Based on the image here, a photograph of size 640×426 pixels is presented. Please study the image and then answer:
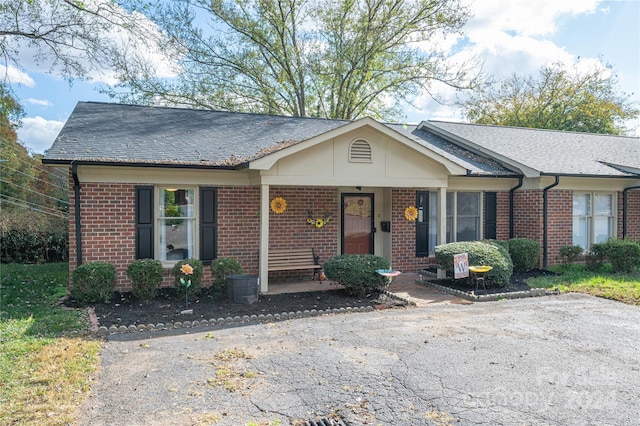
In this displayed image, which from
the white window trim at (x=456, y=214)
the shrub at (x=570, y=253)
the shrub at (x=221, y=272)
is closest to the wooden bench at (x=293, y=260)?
the shrub at (x=221, y=272)

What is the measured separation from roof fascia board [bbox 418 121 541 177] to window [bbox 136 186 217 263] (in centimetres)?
803

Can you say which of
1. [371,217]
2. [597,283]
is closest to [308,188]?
[371,217]

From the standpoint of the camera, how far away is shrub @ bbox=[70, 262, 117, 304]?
27.1 feet

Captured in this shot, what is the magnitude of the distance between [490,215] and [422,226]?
6.47 ft

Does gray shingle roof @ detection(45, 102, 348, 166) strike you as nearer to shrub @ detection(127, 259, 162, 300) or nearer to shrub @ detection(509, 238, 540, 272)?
shrub @ detection(127, 259, 162, 300)

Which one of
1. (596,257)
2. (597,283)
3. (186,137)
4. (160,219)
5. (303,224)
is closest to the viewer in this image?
(160,219)

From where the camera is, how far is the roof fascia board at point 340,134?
8.98 metres

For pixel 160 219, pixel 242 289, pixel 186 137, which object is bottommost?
pixel 242 289

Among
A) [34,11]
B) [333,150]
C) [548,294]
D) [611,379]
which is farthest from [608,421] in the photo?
[34,11]

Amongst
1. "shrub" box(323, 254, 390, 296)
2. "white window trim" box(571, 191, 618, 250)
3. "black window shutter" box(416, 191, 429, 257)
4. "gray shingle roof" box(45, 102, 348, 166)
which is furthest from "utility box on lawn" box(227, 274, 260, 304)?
"white window trim" box(571, 191, 618, 250)

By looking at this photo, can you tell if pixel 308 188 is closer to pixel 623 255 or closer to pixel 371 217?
pixel 371 217

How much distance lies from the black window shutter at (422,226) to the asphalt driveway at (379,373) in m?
4.95

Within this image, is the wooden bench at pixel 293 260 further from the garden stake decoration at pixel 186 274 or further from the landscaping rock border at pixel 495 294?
the landscaping rock border at pixel 495 294

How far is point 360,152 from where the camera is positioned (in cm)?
1007
